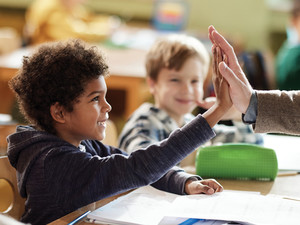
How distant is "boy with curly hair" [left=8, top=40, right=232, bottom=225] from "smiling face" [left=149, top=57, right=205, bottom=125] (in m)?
0.55

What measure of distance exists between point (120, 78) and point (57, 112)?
1.88 m

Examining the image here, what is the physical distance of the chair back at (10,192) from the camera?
4.13ft

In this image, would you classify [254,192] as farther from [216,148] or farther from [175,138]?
[175,138]

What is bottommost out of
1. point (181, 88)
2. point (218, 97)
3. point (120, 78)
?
point (120, 78)

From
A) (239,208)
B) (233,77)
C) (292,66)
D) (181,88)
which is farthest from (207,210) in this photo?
(292,66)

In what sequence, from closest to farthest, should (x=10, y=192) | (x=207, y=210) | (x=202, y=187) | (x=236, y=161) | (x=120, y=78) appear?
1. (x=207, y=210)
2. (x=202, y=187)
3. (x=10, y=192)
4. (x=236, y=161)
5. (x=120, y=78)

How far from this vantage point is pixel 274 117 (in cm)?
121

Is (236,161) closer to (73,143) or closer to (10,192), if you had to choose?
(73,143)

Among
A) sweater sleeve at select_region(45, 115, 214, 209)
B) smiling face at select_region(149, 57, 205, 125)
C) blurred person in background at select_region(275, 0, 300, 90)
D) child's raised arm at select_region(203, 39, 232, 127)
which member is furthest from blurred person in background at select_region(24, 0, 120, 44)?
sweater sleeve at select_region(45, 115, 214, 209)

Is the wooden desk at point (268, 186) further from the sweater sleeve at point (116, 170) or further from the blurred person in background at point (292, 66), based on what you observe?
the blurred person in background at point (292, 66)

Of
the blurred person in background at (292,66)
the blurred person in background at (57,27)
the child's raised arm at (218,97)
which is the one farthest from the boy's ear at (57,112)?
the blurred person in background at (57,27)

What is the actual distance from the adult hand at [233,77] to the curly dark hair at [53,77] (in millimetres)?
274

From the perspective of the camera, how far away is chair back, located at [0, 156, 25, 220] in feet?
4.13

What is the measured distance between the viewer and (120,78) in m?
3.08
